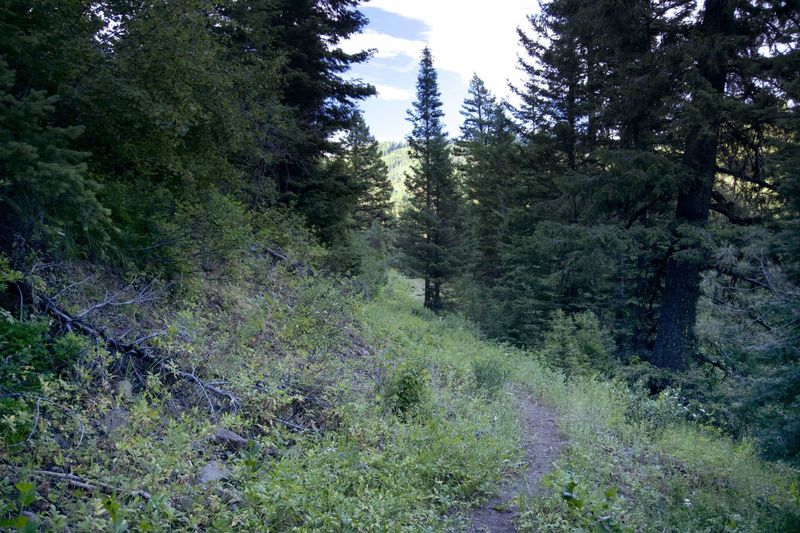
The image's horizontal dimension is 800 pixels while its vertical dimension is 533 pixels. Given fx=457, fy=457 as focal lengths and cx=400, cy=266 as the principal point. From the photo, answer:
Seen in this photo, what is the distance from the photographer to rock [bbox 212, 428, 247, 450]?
4256mm

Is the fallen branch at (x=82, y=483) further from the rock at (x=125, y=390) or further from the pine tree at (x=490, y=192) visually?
the pine tree at (x=490, y=192)

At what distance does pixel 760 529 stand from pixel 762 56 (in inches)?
339

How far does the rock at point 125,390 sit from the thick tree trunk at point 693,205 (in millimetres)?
9598

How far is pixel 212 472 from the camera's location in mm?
3734

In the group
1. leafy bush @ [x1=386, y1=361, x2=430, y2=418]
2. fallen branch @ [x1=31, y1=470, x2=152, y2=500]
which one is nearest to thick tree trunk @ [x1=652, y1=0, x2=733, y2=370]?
leafy bush @ [x1=386, y1=361, x2=430, y2=418]

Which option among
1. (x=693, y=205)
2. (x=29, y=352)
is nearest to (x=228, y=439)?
(x=29, y=352)

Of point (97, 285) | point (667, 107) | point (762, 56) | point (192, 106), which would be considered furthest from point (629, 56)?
point (97, 285)

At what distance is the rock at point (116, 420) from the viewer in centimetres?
365

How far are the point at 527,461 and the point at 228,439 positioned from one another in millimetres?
3540

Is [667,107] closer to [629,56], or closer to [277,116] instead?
[629,56]

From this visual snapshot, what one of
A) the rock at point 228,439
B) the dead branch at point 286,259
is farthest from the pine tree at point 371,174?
the rock at point 228,439

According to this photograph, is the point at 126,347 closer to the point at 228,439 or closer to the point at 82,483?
the point at 228,439

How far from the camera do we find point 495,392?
26.5ft

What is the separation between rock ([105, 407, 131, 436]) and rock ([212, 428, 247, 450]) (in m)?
0.75
